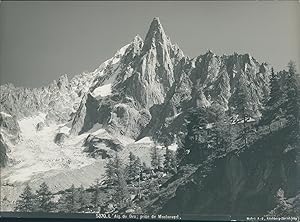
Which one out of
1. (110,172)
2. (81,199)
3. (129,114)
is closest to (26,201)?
(81,199)

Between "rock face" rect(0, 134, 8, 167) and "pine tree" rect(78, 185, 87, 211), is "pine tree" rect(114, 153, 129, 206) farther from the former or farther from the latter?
"rock face" rect(0, 134, 8, 167)

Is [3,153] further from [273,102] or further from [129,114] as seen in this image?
[273,102]

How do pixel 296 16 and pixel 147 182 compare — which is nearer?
pixel 296 16

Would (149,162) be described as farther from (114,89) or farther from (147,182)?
(114,89)

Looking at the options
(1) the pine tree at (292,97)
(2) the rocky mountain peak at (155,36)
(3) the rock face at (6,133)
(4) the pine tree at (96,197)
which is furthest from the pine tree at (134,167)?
(1) the pine tree at (292,97)

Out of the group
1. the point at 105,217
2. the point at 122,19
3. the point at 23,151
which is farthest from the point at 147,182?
the point at 122,19

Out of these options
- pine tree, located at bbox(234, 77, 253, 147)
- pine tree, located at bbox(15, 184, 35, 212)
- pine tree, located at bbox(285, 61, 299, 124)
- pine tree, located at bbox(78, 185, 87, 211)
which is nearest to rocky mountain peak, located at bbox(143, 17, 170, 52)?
pine tree, located at bbox(234, 77, 253, 147)
